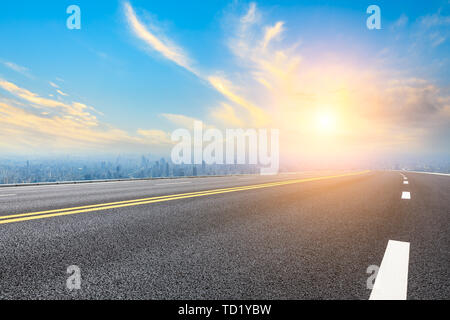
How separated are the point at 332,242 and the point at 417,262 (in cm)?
87

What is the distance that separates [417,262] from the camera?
2393 mm

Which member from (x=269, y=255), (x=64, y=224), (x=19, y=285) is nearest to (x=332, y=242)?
(x=269, y=255)

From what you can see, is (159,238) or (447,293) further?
(159,238)

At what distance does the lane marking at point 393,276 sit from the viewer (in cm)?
174

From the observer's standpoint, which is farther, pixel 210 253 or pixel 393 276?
pixel 210 253

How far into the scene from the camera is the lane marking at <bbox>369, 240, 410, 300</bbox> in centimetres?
174

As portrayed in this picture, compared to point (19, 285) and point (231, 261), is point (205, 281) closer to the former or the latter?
point (231, 261)

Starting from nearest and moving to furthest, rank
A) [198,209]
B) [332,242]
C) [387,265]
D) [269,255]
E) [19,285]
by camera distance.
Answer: [19,285] → [387,265] → [269,255] → [332,242] → [198,209]

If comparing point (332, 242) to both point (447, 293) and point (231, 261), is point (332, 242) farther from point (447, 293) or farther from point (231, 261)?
point (231, 261)

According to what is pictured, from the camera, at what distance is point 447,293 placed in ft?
5.85

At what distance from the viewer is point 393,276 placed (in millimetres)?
2055

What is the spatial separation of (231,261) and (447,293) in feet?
5.83
